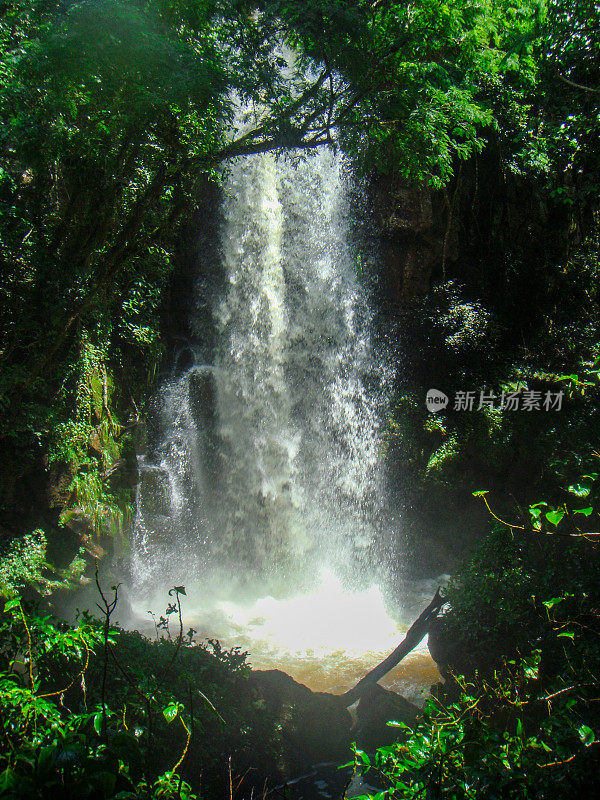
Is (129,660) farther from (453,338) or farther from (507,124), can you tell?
(507,124)

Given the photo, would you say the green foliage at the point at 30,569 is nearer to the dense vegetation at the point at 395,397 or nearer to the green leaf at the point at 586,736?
the dense vegetation at the point at 395,397

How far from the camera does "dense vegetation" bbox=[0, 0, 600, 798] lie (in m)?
2.67

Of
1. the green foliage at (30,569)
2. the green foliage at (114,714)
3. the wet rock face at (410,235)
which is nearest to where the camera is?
the green foliage at (114,714)

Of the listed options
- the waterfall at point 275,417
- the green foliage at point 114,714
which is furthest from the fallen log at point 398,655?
the waterfall at point 275,417

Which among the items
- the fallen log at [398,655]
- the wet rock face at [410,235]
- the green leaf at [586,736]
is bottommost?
the fallen log at [398,655]

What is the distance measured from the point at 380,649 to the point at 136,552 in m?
5.21

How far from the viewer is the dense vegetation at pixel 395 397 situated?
2670 millimetres

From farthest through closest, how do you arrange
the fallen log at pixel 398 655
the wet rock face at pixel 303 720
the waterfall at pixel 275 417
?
the waterfall at pixel 275 417 < the fallen log at pixel 398 655 < the wet rock face at pixel 303 720

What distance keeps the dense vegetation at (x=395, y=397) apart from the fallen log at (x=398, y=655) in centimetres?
32

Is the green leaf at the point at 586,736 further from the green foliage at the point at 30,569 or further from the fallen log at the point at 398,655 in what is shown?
the green foliage at the point at 30,569

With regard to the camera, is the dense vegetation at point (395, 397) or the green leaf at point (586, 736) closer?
the green leaf at point (586, 736)

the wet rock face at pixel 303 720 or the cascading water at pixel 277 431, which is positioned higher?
the cascading water at pixel 277 431

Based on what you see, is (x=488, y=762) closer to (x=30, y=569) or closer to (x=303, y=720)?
(x=303, y=720)

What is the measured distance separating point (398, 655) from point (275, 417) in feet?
19.7
